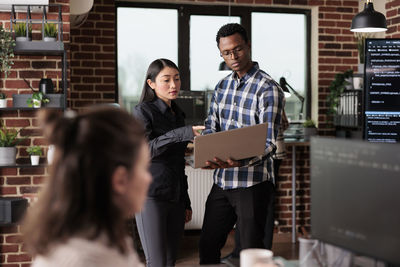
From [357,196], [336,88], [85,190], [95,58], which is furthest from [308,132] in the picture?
[85,190]

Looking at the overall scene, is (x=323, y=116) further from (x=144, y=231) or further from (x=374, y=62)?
(x=144, y=231)

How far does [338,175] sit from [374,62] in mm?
2547

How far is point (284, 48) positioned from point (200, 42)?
828 mm

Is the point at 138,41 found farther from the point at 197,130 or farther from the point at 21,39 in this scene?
the point at 197,130

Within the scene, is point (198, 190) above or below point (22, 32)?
below

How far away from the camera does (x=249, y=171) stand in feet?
9.11

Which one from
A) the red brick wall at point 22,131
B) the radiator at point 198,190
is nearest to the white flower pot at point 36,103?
the red brick wall at point 22,131

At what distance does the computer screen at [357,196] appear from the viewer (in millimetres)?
1247

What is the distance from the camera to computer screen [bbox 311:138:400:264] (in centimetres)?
125

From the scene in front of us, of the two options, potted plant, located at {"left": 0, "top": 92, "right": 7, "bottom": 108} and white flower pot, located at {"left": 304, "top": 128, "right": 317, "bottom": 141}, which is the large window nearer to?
white flower pot, located at {"left": 304, "top": 128, "right": 317, "bottom": 141}

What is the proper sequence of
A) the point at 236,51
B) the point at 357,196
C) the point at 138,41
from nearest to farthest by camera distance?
1. the point at 357,196
2. the point at 236,51
3. the point at 138,41

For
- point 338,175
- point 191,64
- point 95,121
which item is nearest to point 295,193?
point 191,64

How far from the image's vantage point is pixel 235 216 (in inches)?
114

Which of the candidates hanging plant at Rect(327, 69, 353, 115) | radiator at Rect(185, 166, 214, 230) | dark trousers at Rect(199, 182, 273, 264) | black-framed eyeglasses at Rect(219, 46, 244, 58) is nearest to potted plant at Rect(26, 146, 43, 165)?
dark trousers at Rect(199, 182, 273, 264)
